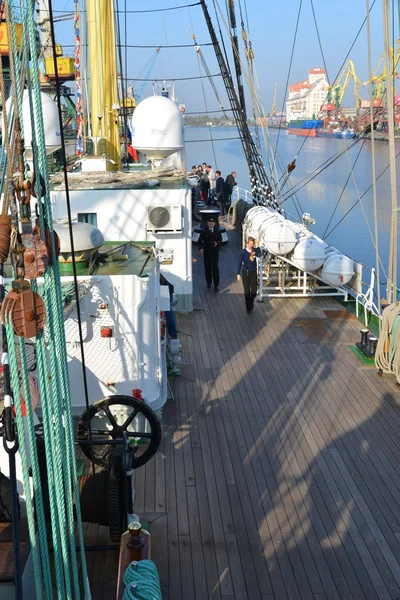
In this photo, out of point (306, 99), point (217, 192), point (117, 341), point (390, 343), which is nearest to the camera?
point (117, 341)

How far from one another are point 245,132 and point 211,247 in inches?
325

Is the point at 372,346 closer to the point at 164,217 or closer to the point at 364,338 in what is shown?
the point at 364,338

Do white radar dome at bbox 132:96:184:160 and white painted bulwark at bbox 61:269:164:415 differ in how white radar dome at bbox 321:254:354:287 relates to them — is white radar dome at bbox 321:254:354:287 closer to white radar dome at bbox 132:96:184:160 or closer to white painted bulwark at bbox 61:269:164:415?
white radar dome at bbox 132:96:184:160

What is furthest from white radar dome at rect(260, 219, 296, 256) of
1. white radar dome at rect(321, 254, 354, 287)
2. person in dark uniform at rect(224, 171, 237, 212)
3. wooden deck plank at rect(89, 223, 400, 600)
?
person in dark uniform at rect(224, 171, 237, 212)

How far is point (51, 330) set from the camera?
9.39 feet

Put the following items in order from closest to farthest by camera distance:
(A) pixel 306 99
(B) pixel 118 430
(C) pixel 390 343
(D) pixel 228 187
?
(B) pixel 118 430 → (C) pixel 390 343 → (D) pixel 228 187 → (A) pixel 306 99

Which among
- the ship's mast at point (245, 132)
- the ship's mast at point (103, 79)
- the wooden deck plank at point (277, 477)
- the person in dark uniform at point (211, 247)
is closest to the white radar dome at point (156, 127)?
the ship's mast at point (103, 79)

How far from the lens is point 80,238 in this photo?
5.98m

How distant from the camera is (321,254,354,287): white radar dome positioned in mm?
10852

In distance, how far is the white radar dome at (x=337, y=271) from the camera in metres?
A: 10.9

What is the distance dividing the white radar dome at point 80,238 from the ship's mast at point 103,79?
5503 mm

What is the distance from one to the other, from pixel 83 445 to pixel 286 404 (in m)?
2.96

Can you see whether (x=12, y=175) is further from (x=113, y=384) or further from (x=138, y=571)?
(x=113, y=384)

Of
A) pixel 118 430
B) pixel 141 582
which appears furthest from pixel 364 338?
pixel 141 582
